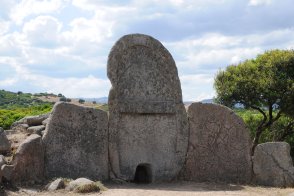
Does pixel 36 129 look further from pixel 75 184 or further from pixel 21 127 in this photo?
pixel 75 184

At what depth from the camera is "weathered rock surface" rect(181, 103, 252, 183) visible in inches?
591

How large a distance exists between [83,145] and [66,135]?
540mm

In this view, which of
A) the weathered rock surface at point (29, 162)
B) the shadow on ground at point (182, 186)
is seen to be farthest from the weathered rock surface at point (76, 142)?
the shadow on ground at point (182, 186)

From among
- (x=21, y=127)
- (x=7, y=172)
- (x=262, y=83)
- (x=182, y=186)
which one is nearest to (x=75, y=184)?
(x=7, y=172)

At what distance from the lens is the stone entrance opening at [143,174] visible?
1466 centimetres

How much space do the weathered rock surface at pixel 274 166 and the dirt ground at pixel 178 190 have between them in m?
0.56

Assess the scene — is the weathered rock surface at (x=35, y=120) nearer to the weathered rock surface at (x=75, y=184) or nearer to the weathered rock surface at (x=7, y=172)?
the weathered rock surface at (x=7, y=172)

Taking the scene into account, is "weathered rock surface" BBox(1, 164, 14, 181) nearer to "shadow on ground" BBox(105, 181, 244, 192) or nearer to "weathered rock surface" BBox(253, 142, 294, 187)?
"shadow on ground" BBox(105, 181, 244, 192)

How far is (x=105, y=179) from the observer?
13938 mm

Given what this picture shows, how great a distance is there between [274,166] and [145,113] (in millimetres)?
3972

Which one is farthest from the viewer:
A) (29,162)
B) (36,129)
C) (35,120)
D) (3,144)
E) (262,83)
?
(262,83)

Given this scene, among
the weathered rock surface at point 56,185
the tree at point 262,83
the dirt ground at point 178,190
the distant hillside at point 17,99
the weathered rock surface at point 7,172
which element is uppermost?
the distant hillside at point 17,99

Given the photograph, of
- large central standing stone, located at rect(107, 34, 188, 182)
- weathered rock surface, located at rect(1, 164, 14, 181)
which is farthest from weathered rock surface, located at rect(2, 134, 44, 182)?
large central standing stone, located at rect(107, 34, 188, 182)

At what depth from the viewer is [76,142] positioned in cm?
1368
